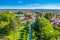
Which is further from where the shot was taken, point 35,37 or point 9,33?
point 9,33

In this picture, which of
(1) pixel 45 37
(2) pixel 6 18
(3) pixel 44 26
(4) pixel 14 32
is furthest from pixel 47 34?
(2) pixel 6 18

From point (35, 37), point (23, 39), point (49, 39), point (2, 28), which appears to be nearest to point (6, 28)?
point (2, 28)

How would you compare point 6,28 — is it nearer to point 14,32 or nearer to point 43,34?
point 14,32

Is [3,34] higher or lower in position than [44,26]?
lower

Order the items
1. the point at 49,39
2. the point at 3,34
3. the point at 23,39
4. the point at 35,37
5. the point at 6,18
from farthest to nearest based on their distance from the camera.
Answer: the point at 6,18
the point at 3,34
the point at 23,39
the point at 35,37
the point at 49,39

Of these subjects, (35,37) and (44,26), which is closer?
(35,37)

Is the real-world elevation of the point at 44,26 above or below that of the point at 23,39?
above

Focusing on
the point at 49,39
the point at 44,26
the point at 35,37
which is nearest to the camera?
the point at 49,39

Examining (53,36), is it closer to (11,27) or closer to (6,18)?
(11,27)

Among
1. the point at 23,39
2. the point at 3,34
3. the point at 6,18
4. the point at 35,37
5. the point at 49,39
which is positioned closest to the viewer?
the point at 49,39
